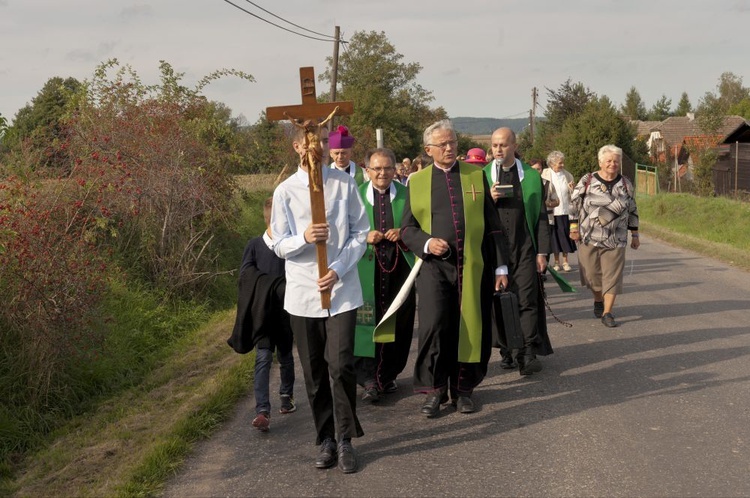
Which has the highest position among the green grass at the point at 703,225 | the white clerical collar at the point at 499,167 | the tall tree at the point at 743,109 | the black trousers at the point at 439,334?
the tall tree at the point at 743,109

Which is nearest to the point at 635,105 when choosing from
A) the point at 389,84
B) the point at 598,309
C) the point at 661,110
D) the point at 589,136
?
the point at 661,110

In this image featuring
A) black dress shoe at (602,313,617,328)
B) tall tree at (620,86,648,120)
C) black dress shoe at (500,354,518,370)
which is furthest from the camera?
tall tree at (620,86,648,120)

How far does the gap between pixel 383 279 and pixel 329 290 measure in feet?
7.13

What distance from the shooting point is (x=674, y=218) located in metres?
25.4

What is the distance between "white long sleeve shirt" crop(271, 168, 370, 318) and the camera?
5371 mm

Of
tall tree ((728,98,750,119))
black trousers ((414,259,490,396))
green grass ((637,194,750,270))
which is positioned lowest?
green grass ((637,194,750,270))

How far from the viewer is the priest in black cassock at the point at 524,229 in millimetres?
7848

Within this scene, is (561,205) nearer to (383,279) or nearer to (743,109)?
(383,279)

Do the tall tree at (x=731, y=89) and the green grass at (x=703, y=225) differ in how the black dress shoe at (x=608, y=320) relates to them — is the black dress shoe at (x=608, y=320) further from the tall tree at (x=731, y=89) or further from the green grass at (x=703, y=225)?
the tall tree at (x=731, y=89)

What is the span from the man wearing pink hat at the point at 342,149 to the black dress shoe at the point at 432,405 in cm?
181

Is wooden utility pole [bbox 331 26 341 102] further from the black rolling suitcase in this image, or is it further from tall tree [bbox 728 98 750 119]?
tall tree [bbox 728 98 750 119]

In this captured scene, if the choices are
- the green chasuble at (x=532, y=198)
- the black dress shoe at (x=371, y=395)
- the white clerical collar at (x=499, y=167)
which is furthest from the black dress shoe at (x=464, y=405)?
the white clerical collar at (x=499, y=167)

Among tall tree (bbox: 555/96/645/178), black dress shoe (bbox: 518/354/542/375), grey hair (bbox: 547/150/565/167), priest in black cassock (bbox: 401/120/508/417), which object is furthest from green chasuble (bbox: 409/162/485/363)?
tall tree (bbox: 555/96/645/178)

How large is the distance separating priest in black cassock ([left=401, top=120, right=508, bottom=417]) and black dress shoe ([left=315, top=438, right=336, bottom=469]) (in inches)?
47.5
